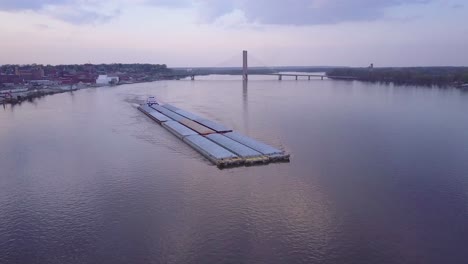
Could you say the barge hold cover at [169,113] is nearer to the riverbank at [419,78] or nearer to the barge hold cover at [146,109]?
the barge hold cover at [146,109]

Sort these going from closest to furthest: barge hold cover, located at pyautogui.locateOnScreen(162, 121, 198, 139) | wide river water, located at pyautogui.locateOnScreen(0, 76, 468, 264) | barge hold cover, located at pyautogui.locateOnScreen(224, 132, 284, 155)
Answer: wide river water, located at pyautogui.locateOnScreen(0, 76, 468, 264), barge hold cover, located at pyautogui.locateOnScreen(224, 132, 284, 155), barge hold cover, located at pyautogui.locateOnScreen(162, 121, 198, 139)

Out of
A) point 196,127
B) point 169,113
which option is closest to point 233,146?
point 196,127

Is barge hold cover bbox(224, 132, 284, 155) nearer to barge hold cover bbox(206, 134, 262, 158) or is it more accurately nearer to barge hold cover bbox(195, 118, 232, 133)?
barge hold cover bbox(206, 134, 262, 158)

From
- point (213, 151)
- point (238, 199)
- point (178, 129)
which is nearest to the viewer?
point (238, 199)

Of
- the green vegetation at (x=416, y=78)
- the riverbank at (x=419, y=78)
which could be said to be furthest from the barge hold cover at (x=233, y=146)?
the green vegetation at (x=416, y=78)

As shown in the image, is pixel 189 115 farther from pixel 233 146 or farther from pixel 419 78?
pixel 419 78

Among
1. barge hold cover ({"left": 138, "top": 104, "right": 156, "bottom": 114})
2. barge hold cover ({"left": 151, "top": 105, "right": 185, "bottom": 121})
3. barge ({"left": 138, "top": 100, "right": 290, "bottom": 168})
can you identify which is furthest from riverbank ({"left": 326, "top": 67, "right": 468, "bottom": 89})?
barge ({"left": 138, "top": 100, "right": 290, "bottom": 168})

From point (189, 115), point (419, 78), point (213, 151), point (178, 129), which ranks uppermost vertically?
point (419, 78)
